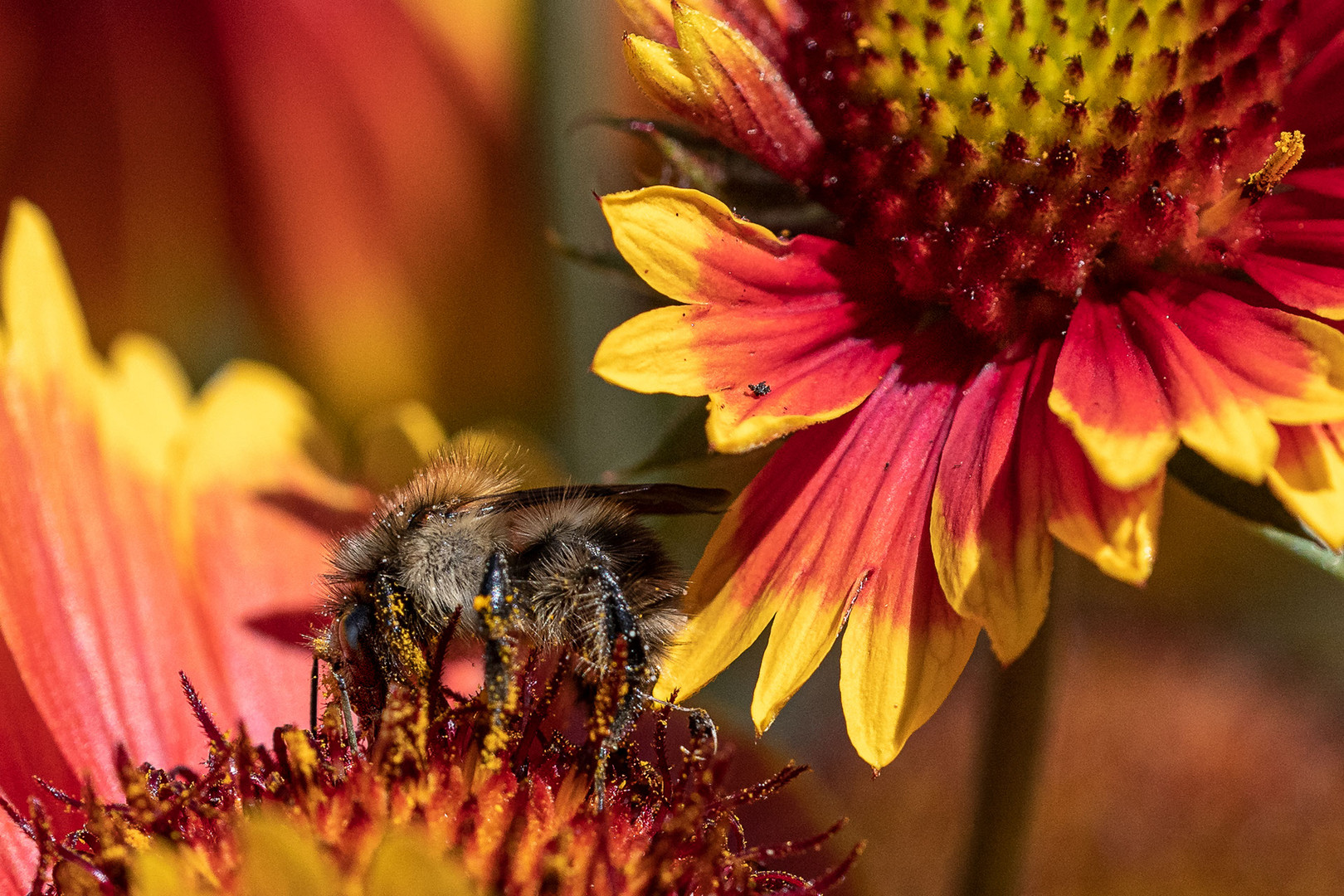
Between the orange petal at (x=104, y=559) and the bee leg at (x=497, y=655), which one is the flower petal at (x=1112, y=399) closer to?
the bee leg at (x=497, y=655)

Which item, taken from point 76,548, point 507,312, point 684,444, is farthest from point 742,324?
point 507,312

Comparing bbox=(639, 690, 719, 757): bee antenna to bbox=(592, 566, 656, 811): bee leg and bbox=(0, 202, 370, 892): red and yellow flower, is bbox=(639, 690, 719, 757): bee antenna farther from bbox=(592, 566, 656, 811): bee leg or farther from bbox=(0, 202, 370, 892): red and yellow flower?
bbox=(0, 202, 370, 892): red and yellow flower

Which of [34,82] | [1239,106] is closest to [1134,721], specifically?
[1239,106]

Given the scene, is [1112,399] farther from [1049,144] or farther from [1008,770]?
[1008,770]

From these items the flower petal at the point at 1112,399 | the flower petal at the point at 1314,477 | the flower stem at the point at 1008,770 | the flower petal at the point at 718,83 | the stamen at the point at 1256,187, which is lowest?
the flower stem at the point at 1008,770

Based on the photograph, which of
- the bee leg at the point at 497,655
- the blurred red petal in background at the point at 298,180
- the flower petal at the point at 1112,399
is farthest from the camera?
the blurred red petal in background at the point at 298,180

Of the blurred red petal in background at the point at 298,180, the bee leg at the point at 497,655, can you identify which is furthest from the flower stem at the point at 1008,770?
the blurred red petal in background at the point at 298,180

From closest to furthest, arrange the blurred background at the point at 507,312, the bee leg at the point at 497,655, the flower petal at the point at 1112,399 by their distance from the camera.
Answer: the flower petal at the point at 1112,399, the bee leg at the point at 497,655, the blurred background at the point at 507,312

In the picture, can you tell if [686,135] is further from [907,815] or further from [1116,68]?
[907,815]
